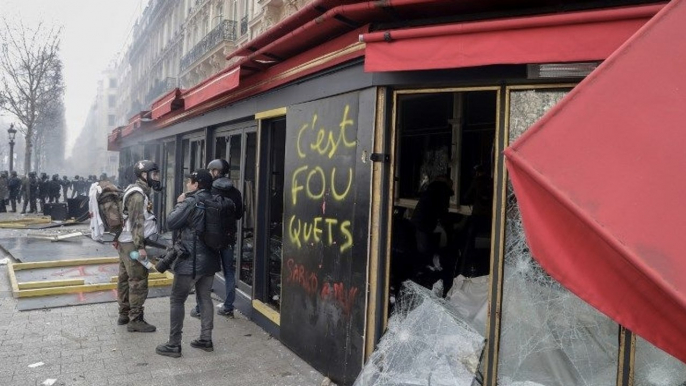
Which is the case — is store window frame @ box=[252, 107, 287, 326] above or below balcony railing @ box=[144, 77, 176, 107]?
below

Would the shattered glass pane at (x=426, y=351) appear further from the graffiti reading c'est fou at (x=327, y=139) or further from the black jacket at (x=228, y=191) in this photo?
the black jacket at (x=228, y=191)

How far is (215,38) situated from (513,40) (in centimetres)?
2706

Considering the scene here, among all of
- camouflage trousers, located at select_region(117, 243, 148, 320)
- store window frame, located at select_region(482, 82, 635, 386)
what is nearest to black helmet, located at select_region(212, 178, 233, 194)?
camouflage trousers, located at select_region(117, 243, 148, 320)

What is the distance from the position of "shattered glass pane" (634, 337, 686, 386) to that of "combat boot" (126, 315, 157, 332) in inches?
189

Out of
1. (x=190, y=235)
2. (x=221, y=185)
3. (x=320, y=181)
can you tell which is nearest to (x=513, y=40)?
(x=320, y=181)

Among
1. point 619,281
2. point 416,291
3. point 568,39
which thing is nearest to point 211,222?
point 416,291

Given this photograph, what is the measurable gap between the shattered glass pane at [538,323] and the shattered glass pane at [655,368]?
19 centimetres

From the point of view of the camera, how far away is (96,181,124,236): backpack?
5961 mm

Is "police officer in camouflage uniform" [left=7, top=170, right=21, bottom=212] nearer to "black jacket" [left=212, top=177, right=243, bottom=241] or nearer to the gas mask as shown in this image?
the gas mask

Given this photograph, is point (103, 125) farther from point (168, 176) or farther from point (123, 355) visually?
point (123, 355)

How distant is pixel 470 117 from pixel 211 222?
17.9ft

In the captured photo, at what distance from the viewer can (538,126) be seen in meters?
2.04

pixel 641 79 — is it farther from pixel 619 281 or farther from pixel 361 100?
pixel 361 100

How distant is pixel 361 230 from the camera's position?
4.19m
